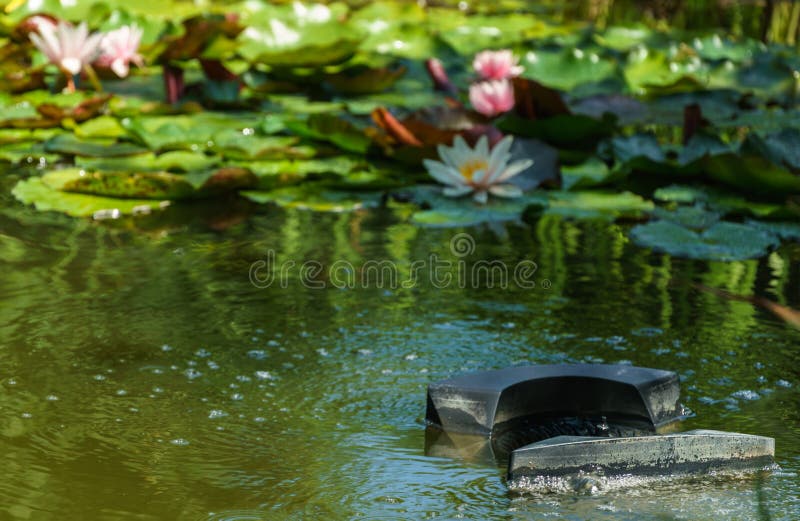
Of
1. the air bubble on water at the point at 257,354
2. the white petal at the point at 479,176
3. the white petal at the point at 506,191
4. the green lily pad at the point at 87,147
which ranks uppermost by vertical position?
the green lily pad at the point at 87,147

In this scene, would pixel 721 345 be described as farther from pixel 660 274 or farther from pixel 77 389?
pixel 77 389

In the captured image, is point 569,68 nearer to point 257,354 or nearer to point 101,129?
point 101,129

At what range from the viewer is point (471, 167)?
10.7ft

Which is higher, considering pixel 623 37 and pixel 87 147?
pixel 623 37

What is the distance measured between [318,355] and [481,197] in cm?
134

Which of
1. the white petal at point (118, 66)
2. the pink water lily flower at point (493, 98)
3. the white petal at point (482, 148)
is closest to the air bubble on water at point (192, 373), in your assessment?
the white petal at point (482, 148)

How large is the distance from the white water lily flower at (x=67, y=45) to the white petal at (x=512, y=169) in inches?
70.2

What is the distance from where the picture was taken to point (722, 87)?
5078 millimetres

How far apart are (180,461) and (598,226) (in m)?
1.82

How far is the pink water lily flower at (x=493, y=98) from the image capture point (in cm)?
391

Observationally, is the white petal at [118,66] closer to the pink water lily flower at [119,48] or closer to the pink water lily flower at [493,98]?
the pink water lily flower at [119,48]

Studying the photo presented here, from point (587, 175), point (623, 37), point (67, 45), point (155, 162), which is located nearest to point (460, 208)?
point (587, 175)

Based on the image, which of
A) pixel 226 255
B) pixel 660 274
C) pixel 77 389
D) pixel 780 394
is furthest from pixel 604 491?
pixel 226 255

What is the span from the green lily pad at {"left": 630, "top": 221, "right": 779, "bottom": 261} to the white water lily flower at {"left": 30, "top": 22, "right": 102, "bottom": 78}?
232 centimetres
